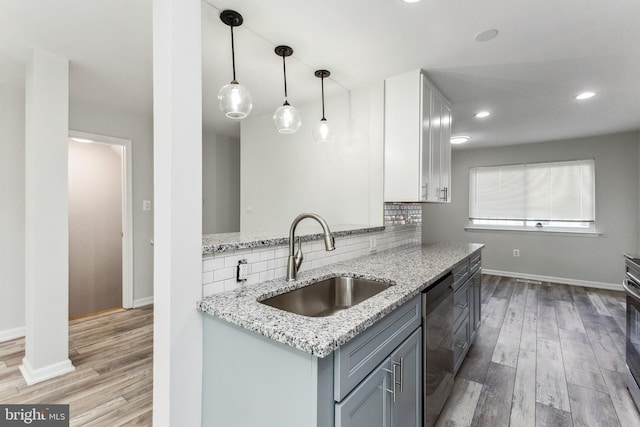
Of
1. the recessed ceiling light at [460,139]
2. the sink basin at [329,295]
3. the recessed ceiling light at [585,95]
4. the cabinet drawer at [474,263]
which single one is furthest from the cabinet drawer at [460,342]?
the recessed ceiling light at [460,139]

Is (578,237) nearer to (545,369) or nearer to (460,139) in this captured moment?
(460,139)

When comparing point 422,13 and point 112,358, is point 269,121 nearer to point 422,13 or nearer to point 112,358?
point 422,13

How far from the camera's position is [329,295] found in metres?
1.72

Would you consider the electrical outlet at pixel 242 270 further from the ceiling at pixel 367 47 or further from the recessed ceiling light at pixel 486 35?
the recessed ceiling light at pixel 486 35

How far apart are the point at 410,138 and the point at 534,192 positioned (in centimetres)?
389

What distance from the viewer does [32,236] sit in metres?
2.21

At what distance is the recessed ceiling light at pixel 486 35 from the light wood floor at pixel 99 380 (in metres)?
3.21

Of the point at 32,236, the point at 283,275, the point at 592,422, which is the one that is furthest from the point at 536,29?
the point at 32,236

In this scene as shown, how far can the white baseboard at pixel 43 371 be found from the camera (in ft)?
7.16

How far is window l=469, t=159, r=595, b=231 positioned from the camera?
15.6 feet

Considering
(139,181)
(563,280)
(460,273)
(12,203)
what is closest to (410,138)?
(460,273)

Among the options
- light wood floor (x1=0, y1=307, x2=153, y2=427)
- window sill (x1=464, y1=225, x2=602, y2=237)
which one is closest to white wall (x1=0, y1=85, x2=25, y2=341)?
light wood floor (x1=0, y1=307, x2=153, y2=427)

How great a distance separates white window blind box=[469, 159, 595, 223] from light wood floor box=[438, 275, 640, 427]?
156 centimetres

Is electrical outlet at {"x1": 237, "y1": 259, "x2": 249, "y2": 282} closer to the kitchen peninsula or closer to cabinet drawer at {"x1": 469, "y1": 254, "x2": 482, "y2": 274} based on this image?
the kitchen peninsula
